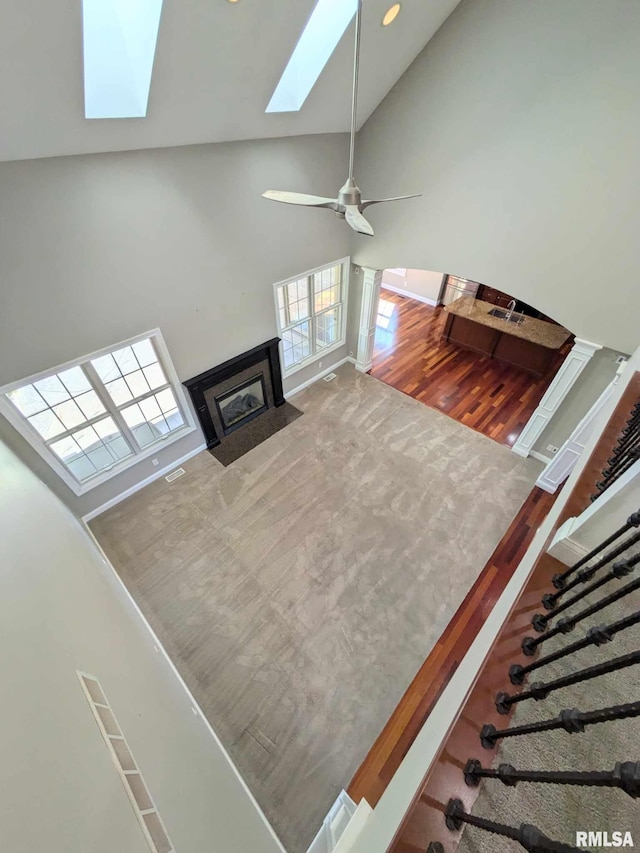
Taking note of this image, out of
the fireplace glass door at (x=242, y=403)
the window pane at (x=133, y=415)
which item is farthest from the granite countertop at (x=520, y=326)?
the window pane at (x=133, y=415)

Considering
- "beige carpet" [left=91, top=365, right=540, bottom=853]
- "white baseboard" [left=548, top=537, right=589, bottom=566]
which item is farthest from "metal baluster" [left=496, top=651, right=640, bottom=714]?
"beige carpet" [left=91, top=365, right=540, bottom=853]

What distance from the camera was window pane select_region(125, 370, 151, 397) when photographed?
404 centimetres

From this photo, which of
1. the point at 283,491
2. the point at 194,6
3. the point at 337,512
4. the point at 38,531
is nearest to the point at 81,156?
the point at 194,6

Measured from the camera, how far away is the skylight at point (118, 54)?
2127 millimetres

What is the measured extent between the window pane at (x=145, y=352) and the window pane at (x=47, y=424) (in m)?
1.04

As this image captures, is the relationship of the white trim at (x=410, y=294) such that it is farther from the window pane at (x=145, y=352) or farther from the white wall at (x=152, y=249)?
the window pane at (x=145, y=352)

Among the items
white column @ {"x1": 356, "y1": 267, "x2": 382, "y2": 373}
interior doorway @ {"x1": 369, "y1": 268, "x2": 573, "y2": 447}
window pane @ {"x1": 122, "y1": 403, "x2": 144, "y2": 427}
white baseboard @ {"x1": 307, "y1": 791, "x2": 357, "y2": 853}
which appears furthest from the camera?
interior doorway @ {"x1": 369, "y1": 268, "x2": 573, "y2": 447}

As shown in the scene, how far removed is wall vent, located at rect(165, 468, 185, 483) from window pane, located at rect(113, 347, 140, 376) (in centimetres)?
155

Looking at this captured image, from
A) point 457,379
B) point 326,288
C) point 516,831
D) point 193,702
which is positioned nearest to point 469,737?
point 516,831

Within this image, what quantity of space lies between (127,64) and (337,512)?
14.4 ft

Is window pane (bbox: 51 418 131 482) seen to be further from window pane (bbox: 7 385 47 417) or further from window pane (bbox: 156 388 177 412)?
window pane (bbox: 156 388 177 412)

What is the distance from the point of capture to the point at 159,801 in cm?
124

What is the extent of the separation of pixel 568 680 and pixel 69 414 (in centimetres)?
447

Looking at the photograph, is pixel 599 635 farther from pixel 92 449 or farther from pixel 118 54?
pixel 92 449
